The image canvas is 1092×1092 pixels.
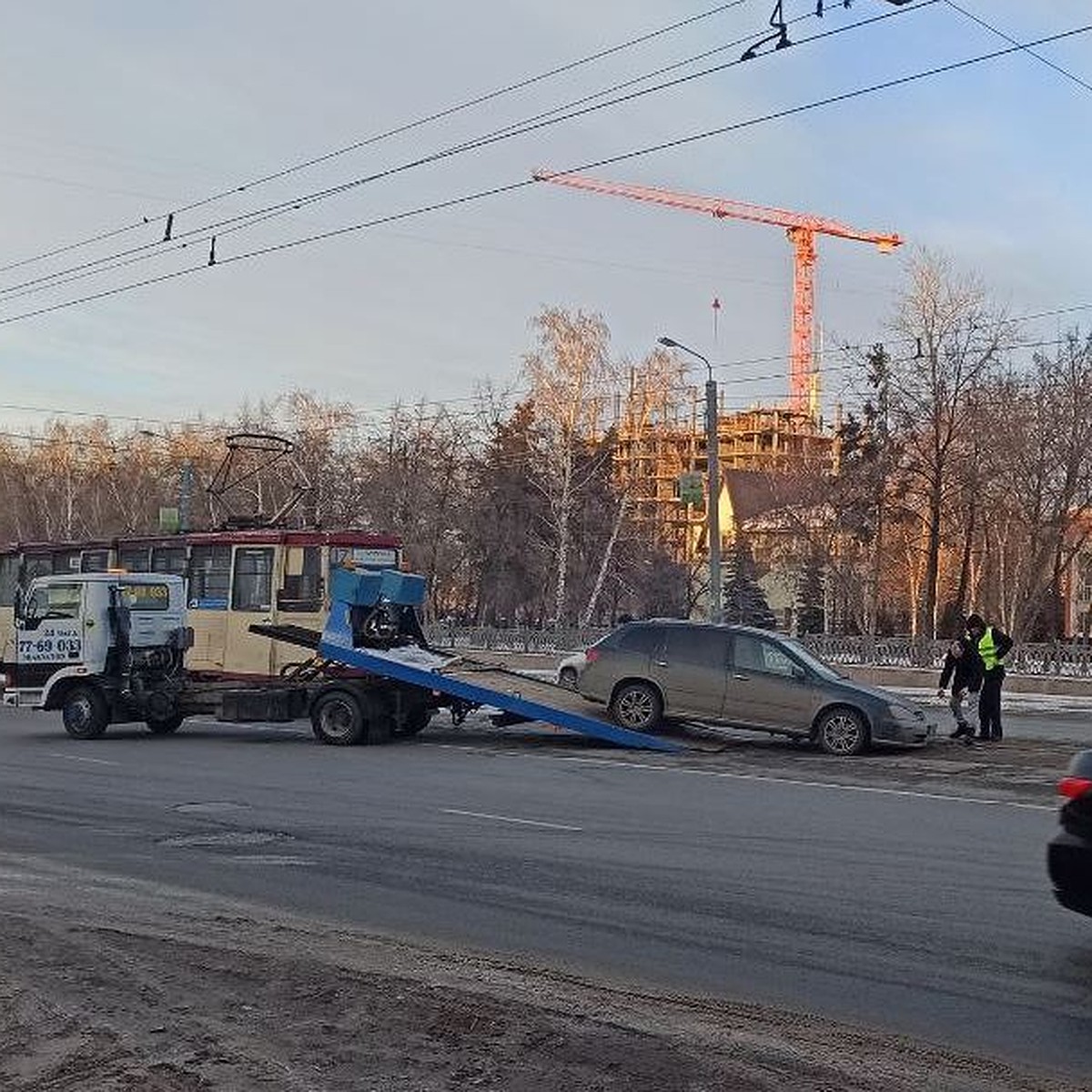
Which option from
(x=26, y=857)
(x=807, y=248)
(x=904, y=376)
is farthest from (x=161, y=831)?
(x=807, y=248)

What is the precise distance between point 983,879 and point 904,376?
39.9 metres

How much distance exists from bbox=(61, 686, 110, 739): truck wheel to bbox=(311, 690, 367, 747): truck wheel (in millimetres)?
3100

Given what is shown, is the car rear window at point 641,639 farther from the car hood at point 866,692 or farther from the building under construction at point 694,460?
the building under construction at point 694,460

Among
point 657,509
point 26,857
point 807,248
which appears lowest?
point 26,857

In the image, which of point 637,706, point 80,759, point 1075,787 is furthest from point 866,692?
point 1075,787

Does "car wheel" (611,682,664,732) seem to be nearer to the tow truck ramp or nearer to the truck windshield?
the tow truck ramp

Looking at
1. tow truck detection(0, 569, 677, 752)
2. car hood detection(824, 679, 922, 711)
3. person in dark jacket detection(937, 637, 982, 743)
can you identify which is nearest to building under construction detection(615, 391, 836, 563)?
person in dark jacket detection(937, 637, 982, 743)

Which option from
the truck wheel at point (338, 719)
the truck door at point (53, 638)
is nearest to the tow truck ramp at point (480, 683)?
the truck wheel at point (338, 719)

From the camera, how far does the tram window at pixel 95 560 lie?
28.6 meters

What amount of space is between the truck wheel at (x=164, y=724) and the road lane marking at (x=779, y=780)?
4575 millimetres

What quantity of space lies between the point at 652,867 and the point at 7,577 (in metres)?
25.4

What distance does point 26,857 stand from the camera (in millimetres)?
10227

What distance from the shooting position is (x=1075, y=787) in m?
7.09

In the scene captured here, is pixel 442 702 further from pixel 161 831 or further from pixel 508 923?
pixel 508 923
